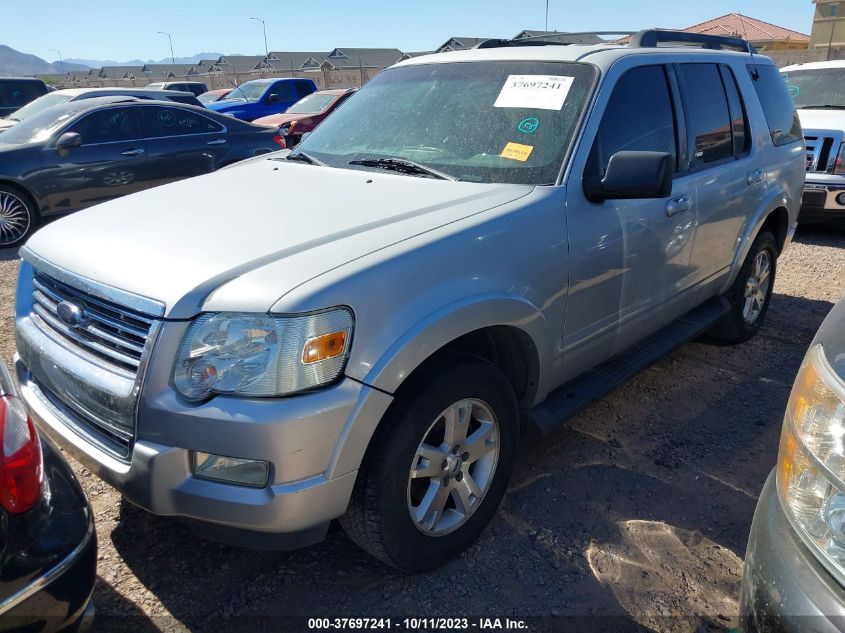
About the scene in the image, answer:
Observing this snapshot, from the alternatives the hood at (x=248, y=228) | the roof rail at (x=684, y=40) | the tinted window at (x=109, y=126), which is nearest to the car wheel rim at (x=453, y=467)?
the hood at (x=248, y=228)

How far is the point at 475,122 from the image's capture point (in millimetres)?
3115

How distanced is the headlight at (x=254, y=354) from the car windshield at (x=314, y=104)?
1332 cm

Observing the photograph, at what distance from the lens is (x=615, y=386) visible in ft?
10.7

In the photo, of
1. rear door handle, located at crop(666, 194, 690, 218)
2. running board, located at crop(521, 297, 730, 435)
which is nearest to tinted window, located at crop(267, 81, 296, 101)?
running board, located at crop(521, 297, 730, 435)

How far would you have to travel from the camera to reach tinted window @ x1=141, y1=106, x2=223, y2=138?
8859 millimetres

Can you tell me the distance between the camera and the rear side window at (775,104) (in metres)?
4.43

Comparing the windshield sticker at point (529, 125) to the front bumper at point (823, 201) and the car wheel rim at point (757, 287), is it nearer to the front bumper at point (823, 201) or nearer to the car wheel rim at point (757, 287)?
the car wheel rim at point (757, 287)

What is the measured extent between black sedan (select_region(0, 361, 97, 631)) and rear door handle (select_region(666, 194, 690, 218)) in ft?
9.27

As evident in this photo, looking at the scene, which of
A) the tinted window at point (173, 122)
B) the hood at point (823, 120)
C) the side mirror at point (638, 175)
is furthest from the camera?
the tinted window at point (173, 122)

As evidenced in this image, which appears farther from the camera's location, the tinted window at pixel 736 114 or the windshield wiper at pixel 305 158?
the tinted window at pixel 736 114

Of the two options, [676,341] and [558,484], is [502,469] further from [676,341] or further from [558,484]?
[676,341]

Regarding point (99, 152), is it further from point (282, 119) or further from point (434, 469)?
point (434, 469)

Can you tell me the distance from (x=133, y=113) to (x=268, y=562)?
7744 mm

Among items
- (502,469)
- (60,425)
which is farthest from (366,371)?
(60,425)
